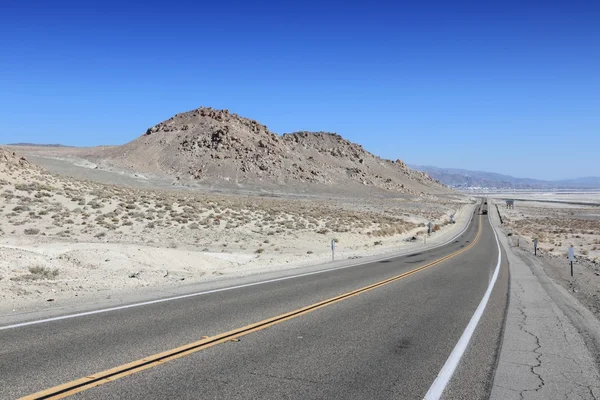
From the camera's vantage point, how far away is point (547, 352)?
7719 mm

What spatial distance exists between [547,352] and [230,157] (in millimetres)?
124193

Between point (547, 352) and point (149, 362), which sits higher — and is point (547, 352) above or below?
below

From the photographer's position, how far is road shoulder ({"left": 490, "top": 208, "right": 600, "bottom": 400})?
237 inches

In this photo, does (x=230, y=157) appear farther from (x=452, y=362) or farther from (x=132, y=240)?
(x=452, y=362)

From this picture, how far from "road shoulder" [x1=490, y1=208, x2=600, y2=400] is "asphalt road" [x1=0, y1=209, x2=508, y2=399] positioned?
27cm

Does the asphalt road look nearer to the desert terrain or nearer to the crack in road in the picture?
the crack in road

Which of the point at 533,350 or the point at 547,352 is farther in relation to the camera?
the point at 533,350

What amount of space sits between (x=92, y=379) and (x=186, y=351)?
149 cm

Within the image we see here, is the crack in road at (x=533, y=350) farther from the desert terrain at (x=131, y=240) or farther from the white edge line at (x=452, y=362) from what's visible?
the desert terrain at (x=131, y=240)

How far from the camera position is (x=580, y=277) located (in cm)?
2119

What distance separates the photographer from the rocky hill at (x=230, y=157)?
122125mm

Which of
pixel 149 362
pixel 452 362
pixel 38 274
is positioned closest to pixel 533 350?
pixel 452 362

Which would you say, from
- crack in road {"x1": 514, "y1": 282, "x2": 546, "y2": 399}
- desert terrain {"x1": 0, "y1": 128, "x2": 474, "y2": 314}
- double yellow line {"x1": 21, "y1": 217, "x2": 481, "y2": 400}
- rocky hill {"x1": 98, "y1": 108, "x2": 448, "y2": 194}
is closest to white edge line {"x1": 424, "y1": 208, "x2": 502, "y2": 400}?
crack in road {"x1": 514, "y1": 282, "x2": 546, "y2": 399}

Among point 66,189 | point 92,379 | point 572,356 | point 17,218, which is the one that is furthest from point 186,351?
point 66,189
